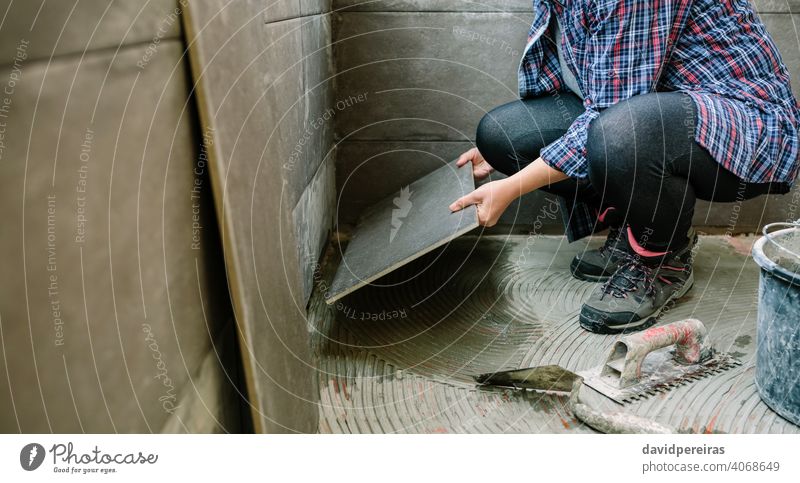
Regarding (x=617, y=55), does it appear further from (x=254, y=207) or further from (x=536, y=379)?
(x=254, y=207)

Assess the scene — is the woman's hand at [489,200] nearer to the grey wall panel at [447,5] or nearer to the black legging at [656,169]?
the black legging at [656,169]

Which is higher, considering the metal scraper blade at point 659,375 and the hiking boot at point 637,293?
the hiking boot at point 637,293

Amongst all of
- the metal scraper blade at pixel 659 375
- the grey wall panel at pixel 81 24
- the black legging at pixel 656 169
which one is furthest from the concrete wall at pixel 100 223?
the black legging at pixel 656 169

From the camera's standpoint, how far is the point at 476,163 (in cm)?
143

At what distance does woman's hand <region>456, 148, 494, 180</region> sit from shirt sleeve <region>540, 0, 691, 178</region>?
0.99ft

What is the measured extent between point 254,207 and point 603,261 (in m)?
0.98

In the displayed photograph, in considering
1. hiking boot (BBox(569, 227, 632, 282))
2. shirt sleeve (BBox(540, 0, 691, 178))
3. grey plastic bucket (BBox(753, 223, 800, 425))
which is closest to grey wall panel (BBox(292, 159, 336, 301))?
shirt sleeve (BBox(540, 0, 691, 178))

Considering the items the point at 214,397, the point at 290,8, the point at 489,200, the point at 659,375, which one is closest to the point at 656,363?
the point at 659,375

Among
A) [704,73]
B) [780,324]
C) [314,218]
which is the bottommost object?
[780,324]

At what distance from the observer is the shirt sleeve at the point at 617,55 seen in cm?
99

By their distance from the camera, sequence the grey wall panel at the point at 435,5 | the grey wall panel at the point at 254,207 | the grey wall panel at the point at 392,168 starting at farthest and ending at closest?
the grey wall panel at the point at 392,168 < the grey wall panel at the point at 435,5 < the grey wall panel at the point at 254,207

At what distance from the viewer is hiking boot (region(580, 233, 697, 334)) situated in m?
1.12

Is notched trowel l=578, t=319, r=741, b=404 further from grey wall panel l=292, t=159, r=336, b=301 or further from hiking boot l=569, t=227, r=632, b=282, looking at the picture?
grey wall panel l=292, t=159, r=336, b=301

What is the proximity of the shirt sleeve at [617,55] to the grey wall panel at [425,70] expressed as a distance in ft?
1.23
